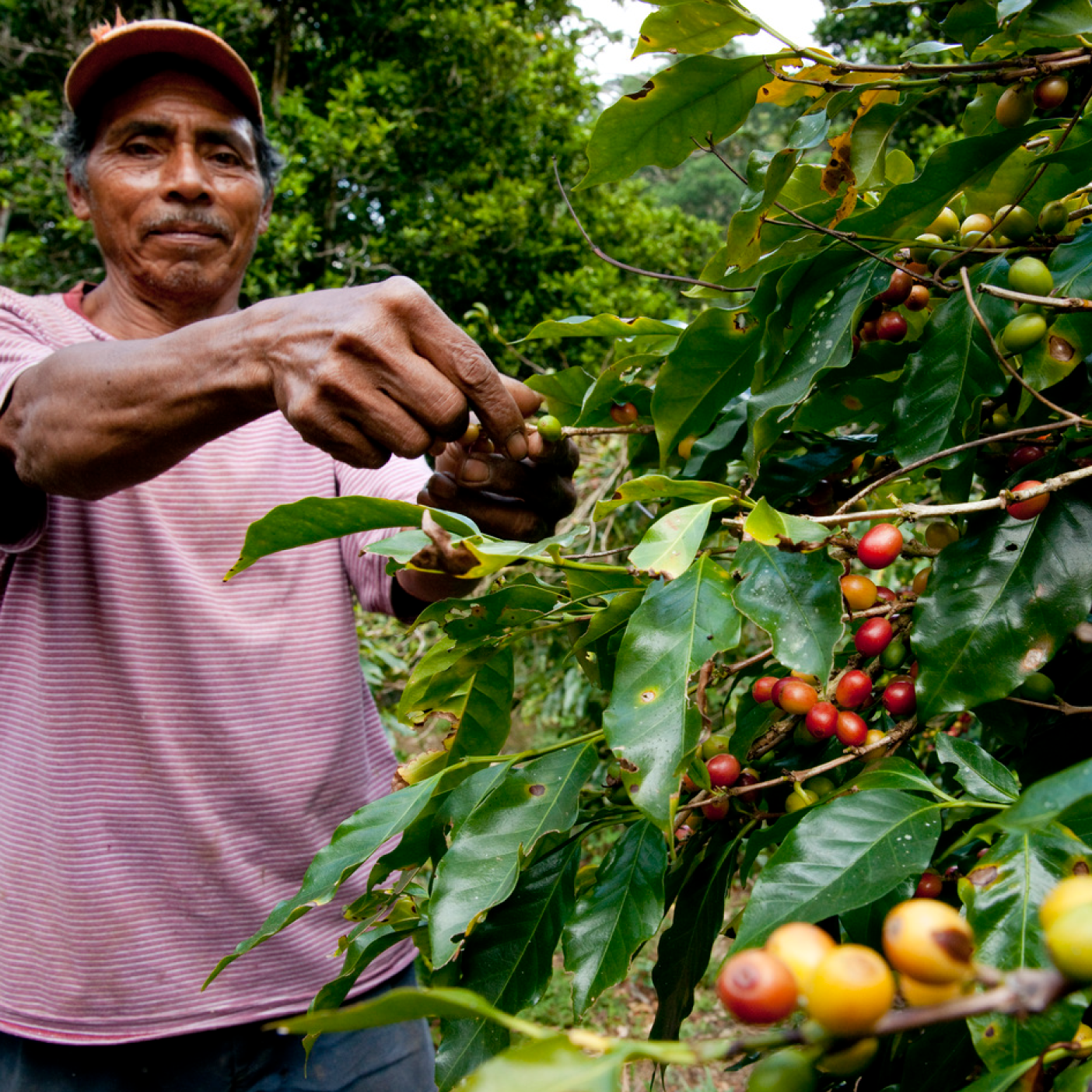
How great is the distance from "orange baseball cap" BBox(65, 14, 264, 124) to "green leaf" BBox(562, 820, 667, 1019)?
5.39 feet

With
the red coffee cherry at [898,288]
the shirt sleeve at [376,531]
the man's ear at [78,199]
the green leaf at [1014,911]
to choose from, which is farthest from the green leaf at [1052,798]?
the man's ear at [78,199]

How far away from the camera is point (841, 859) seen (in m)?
0.49

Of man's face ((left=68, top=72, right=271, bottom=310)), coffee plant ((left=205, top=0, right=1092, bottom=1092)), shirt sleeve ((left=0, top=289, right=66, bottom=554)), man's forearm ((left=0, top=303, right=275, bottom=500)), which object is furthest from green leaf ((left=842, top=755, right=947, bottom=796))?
man's face ((left=68, top=72, right=271, bottom=310))

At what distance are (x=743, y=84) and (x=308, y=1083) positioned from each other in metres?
1.55

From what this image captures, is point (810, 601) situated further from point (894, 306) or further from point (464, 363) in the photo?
point (464, 363)

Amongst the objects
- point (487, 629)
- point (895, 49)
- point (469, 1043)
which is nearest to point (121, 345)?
point (487, 629)

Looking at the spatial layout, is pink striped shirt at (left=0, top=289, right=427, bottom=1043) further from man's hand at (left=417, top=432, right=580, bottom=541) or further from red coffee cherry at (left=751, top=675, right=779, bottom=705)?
Answer: red coffee cherry at (left=751, top=675, right=779, bottom=705)

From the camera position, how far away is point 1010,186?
0.71 meters

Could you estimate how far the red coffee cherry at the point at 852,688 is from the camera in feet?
2.21

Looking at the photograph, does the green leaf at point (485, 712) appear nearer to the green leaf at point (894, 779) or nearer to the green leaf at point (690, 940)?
the green leaf at point (690, 940)

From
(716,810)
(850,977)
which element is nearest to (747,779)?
(716,810)

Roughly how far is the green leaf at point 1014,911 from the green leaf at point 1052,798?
15 centimetres

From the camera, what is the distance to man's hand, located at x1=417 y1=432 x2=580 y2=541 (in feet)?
3.46

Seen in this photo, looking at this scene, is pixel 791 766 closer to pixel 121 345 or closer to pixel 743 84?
pixel 743 84
